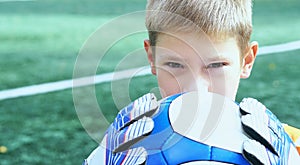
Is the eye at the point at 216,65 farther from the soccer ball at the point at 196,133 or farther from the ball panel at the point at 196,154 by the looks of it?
the ball panel at the point at 196,154

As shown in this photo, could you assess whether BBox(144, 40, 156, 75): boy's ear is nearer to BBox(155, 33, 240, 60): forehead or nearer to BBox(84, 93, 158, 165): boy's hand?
BBox(155, 33, 240, 60): forehead

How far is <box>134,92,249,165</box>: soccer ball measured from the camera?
155 cm

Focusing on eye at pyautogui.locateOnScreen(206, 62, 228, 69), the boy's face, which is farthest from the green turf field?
eye at pyautogui.locateOnScreen(206, 62, 228, 69)

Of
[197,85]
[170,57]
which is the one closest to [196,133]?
[197,85]

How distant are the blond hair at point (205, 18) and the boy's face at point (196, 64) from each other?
31 mm

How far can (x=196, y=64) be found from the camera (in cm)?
212

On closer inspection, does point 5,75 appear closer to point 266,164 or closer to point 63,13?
point 63,13

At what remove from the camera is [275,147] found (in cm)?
162

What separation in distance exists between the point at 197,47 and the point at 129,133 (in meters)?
0.62

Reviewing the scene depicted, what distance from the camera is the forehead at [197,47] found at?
213 cm

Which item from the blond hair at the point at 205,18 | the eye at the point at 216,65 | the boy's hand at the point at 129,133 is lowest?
the boy's hand at the point at 129,133

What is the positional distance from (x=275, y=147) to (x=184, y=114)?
0.24 metres

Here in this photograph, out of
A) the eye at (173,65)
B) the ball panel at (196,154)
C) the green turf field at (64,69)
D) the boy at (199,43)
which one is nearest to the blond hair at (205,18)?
the boy at (199,43)

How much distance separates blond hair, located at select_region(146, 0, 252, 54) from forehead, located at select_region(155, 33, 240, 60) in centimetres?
2
